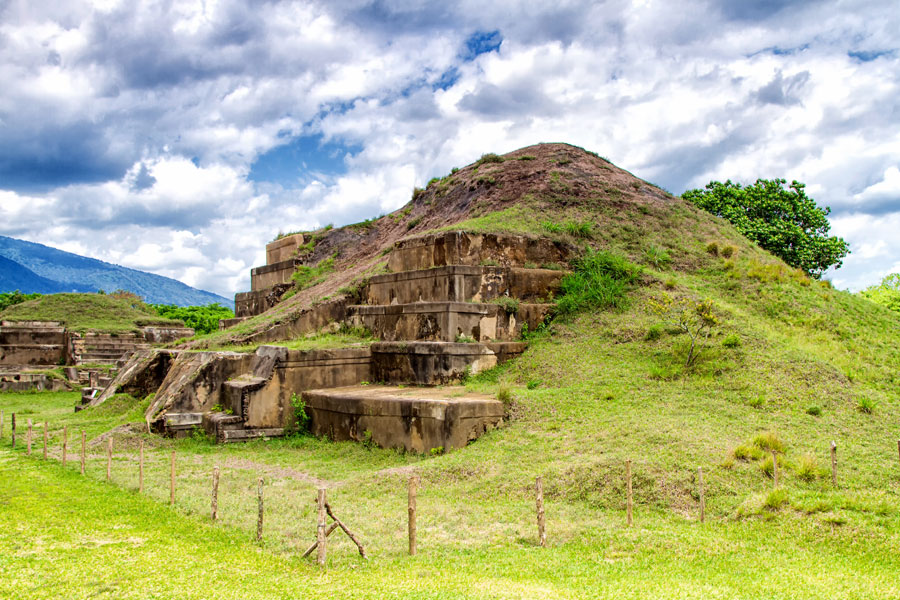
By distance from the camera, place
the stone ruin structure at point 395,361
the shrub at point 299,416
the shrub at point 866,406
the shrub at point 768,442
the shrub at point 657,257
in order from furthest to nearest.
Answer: the shrub at point 657,257
the shrub at point 299,416
the stone ruin structure at point 395,361
the shrub at point 866,406
the shrub at point 768,442

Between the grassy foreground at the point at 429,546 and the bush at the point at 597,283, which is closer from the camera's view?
the grassy foreground at the point at 429,546

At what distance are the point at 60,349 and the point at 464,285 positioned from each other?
21.9 metres

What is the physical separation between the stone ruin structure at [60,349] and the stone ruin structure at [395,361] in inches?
405

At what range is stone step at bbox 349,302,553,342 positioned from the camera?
48.0 feet

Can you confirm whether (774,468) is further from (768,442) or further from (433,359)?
(433,359)

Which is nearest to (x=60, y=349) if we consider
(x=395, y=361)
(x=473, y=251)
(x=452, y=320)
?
(x=395, y=361)

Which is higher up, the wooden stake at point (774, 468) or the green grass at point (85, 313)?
the green grass at point (85, 313)

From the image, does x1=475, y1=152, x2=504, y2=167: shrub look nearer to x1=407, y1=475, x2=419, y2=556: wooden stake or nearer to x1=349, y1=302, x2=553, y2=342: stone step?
x1=349, y1=302, x2=553, y2=342: stone step

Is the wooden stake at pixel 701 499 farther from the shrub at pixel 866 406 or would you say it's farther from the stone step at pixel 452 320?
the stone step at pixel 452 320

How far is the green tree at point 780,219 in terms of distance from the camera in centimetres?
2669

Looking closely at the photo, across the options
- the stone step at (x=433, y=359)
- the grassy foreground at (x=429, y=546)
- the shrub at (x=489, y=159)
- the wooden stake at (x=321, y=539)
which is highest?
the shrub at (x=489, y=159)

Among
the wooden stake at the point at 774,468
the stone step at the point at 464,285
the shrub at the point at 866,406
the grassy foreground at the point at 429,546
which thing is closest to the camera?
the grassy foreground at the point at 429,546

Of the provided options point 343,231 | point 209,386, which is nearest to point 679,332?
point 209,386

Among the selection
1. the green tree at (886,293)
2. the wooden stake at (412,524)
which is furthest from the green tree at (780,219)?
the wooden stake at (412,524)
